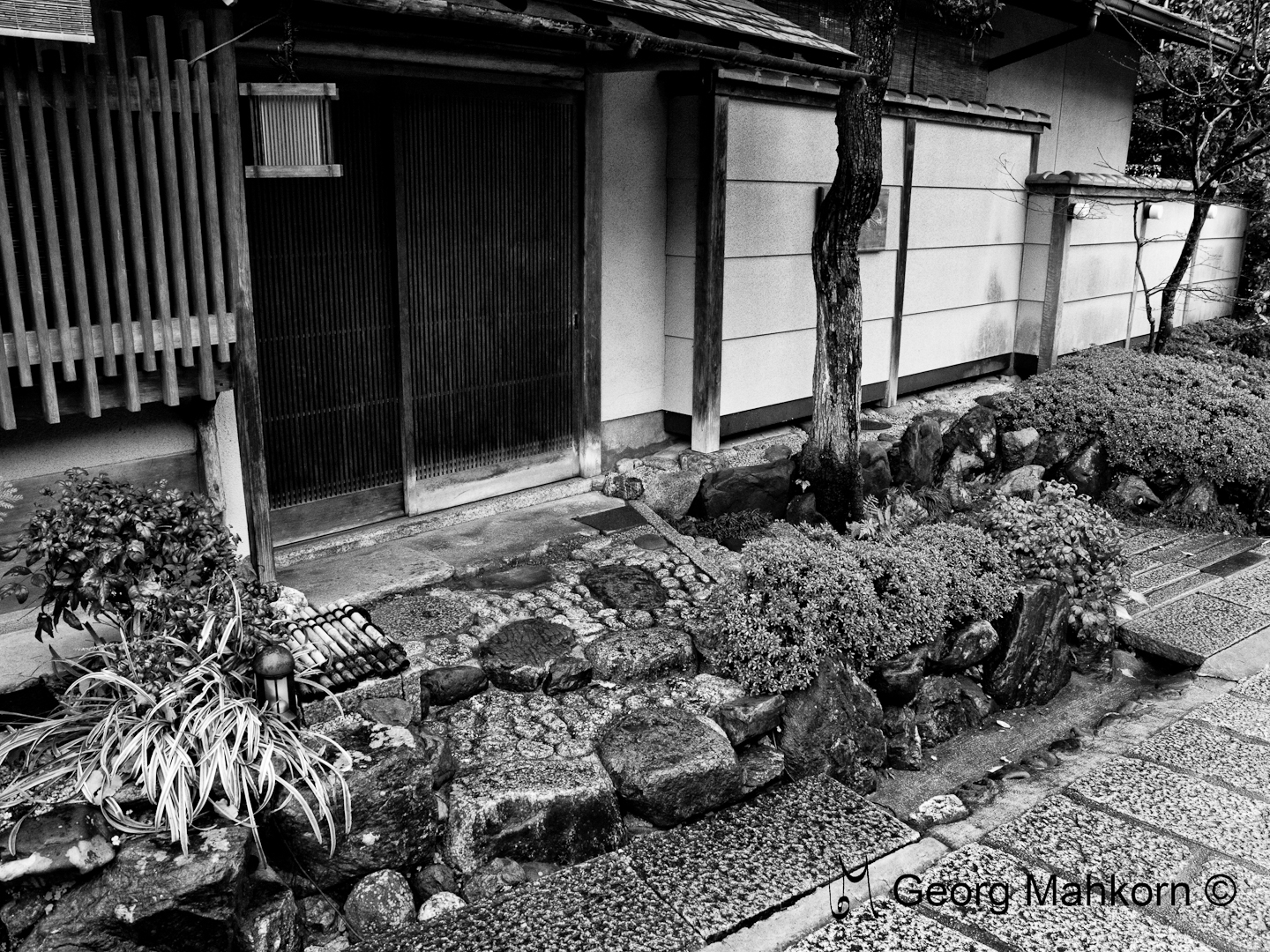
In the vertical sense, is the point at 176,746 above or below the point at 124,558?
below

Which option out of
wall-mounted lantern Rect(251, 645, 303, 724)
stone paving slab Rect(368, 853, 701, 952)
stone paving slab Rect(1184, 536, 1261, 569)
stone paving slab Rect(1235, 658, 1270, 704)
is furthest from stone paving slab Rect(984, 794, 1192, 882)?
stone paving slab Rect(1184, 536, 1261, 569)

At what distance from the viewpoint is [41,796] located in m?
4.18

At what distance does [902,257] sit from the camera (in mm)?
10820

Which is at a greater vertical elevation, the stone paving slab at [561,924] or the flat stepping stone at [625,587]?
the flat stepping stone at [625,587]

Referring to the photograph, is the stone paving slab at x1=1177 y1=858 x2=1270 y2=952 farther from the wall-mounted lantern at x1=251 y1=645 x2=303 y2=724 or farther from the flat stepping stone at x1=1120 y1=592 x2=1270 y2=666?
the wall-mounted lantern at x1=251 y1=645 x2=303 y2=724

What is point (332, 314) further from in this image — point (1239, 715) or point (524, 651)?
point (1239, 715)

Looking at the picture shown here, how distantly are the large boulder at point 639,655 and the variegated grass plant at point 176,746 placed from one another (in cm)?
175

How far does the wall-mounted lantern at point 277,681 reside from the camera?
14.9ft

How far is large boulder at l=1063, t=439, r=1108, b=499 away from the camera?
10266mm

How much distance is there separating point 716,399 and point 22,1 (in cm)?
592

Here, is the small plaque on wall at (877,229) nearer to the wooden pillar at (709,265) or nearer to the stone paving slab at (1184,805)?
the wooden pillar at (709,265)

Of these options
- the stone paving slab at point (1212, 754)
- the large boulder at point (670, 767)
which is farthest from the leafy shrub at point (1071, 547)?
the large boulder at point (670, 767)

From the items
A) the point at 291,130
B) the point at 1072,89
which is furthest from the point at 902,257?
the point at 291,130

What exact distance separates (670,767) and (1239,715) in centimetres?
392
